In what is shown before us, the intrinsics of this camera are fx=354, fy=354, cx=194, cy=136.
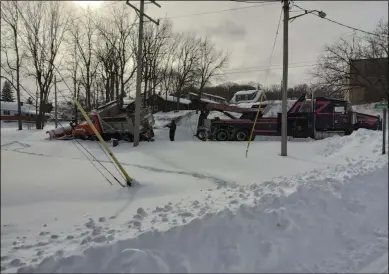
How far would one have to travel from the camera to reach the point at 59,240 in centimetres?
444

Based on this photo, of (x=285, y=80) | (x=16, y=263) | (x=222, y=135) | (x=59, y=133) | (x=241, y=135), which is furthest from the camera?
(x=222, y=135)

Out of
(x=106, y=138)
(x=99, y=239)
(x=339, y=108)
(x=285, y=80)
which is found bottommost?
(x=99, y=239)

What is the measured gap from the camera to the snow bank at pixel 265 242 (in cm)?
365

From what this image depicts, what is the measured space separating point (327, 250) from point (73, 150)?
27.5 feet

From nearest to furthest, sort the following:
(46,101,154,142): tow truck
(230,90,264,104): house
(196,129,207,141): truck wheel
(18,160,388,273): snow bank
A: (18,160,388,273): snow bank → (46,101,154,142): tow truck → (196,129,207,141): truck wheel → (230,90,264,104): house

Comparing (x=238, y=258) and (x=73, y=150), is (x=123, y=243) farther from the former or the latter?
(x=73, y=150)

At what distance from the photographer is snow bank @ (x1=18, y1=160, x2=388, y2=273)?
12.0 feet

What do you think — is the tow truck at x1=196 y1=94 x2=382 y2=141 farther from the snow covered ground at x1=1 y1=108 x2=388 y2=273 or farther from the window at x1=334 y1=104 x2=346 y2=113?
the snow covered ground at x1=1 y1=108 x2=388 y2=273

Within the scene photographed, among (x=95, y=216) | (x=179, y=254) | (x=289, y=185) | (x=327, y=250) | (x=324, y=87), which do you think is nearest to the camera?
(x=179, y=254)

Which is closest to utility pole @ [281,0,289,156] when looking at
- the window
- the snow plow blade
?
the window

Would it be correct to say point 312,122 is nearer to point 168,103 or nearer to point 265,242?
point 265,242

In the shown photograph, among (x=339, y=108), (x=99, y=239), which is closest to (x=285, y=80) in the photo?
(x=339, y=108)

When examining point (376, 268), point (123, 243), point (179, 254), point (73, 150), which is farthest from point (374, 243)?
point (73, 150)

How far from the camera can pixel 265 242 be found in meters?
4.20
